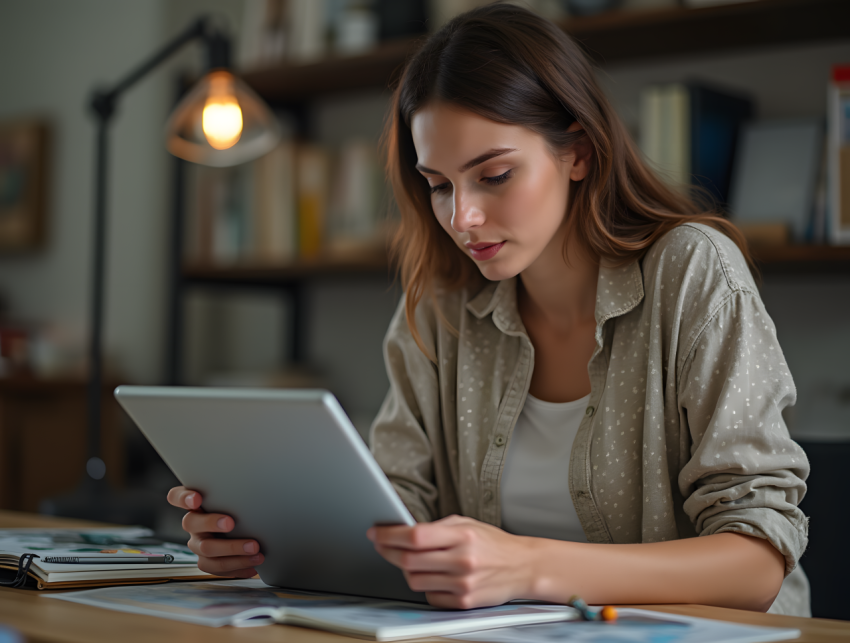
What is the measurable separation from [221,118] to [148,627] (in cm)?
126

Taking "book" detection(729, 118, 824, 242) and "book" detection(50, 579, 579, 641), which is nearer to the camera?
"book" detection(50, 579, 579, 641)

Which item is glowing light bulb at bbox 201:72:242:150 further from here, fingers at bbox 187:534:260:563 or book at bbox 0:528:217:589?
fingers at bbox 187:534:260:563

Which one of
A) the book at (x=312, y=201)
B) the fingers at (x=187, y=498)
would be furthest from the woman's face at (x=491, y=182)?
the book at (x=312, y=201)

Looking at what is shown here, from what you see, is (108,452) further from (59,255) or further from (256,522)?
(256,522)

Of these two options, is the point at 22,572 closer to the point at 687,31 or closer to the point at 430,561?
the point at 430,561

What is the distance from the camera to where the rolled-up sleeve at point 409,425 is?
1.25 m

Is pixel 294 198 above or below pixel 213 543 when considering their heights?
above

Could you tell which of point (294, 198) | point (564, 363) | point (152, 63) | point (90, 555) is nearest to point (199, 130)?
point (152, 63)

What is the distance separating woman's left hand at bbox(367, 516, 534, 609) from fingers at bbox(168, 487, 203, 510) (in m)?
0.23

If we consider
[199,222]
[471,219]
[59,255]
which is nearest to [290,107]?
[199,222]

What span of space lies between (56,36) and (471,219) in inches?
105

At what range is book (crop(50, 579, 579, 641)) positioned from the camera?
0.68m

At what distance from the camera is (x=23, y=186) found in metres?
3.21

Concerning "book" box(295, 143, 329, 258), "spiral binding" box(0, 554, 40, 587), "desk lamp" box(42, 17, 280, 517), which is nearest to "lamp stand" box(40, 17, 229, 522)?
"desk lamp" box(42, 17, 280, 517)
